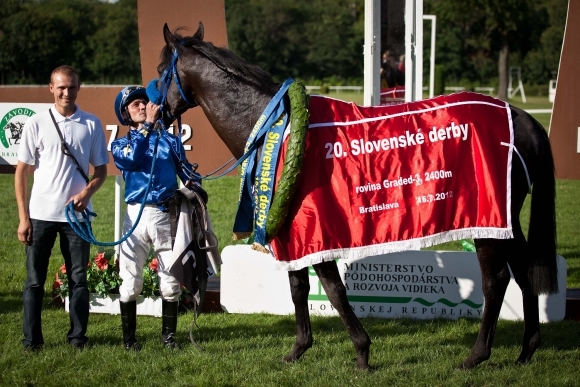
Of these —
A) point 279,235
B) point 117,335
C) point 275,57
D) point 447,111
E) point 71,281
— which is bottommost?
point 117,335

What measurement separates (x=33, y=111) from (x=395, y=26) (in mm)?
3662

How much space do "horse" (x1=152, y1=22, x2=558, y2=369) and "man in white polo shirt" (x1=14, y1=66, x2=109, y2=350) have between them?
0.70 metres

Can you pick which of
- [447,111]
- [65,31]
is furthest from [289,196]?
[65,31]

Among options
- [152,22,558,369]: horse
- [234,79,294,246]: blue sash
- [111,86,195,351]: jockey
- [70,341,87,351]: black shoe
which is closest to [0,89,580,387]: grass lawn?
[70,341,87,351]: black shoe

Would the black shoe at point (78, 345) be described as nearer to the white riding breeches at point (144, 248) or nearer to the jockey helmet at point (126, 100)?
the white riding breeches at point (144, 248)

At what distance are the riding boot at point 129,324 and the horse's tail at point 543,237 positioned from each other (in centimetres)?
281

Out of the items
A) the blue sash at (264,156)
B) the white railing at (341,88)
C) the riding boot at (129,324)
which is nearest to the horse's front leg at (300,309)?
the blue sash at (264,156)

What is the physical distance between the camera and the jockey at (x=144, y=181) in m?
4.79

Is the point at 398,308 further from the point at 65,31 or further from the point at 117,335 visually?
the point at 65,31

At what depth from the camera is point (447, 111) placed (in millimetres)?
4641

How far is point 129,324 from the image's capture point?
5.23 m

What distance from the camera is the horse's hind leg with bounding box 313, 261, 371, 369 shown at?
4.64 metres

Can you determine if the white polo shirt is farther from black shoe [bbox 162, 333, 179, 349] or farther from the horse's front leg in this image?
the horse's front leg

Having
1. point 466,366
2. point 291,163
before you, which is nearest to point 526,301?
point 466,366
